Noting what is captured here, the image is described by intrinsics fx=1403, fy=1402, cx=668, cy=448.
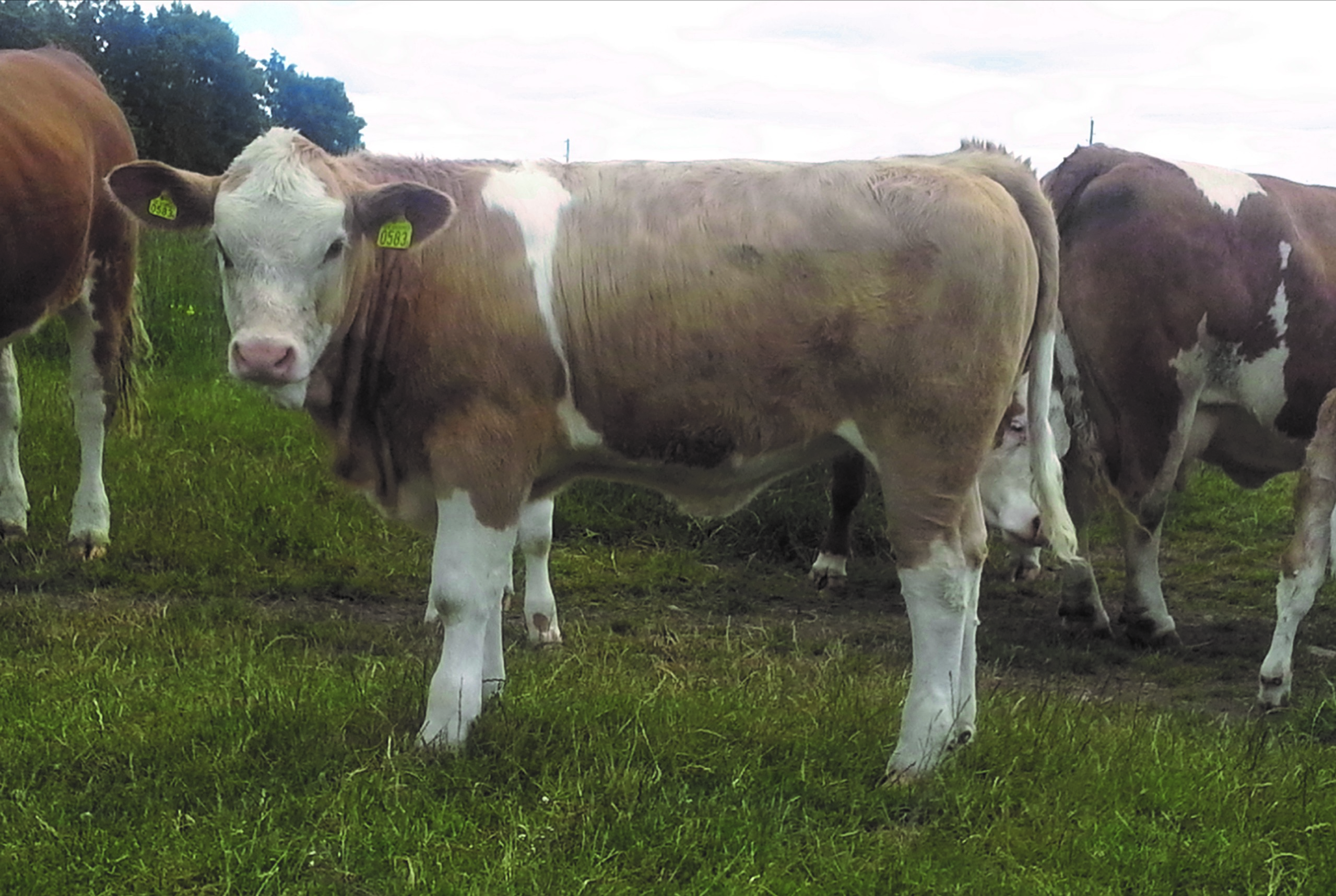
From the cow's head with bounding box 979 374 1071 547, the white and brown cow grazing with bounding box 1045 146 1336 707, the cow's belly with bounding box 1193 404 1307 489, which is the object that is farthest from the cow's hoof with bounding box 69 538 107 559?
the cow's belly with bounding box 1193 404 1307 489

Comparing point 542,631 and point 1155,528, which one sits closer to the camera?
point 542,631

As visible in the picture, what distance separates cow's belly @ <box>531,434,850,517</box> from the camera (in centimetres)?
455

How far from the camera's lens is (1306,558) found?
605cm

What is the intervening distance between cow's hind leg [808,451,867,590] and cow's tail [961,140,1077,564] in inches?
132

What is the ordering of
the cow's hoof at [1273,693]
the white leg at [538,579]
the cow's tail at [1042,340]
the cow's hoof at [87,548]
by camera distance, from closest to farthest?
1. the cow's tail at [1042,340]
2. the cow's hoof at [1273,693]
3. the white leg at [538,579]
4. the cow's hoof at [87,548]

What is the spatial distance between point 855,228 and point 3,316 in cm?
492

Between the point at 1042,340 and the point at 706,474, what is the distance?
48.9 inches

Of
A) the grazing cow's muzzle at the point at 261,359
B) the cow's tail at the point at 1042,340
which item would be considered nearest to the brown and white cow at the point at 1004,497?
the cow's tail at the point at 1042,340

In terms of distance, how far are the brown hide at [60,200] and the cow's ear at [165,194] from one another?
268cm

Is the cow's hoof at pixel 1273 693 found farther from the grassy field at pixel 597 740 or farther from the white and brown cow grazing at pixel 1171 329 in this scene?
the white and brown cow grazing at pixel 1171 329

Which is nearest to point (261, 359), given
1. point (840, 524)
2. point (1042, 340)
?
point (1042, 340)

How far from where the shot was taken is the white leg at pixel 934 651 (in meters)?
4.39

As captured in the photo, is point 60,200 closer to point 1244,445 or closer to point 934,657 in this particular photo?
point 934,657

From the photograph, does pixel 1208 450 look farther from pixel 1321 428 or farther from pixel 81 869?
pixel 81 869
